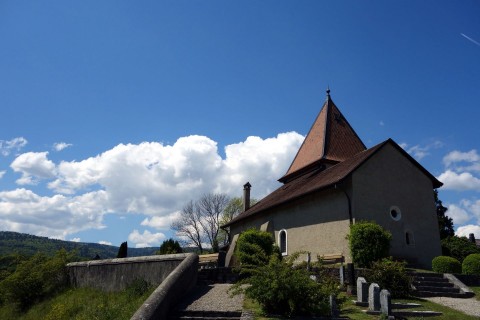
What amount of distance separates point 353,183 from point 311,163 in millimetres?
9499

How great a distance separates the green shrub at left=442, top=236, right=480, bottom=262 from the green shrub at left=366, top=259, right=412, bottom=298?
46.4ft

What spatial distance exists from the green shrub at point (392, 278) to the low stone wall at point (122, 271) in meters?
6.36

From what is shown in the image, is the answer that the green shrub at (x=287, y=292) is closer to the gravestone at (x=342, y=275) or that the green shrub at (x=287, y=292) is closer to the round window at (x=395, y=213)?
the gravestone at (x=342, y=275)

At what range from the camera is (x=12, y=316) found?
1627cm

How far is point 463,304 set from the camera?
1199cm

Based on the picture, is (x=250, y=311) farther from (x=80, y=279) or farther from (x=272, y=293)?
(x=80, y=279)

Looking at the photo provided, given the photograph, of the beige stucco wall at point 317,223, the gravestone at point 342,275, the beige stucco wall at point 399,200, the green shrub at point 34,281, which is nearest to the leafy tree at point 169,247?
the beige stucco wall at point 317,223

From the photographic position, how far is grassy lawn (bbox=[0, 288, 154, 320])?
424 inches

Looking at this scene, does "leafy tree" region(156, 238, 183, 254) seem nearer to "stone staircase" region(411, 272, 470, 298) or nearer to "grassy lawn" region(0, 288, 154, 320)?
"grassy lawn" region(0, 288, 154, 320)

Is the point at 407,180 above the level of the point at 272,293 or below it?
above

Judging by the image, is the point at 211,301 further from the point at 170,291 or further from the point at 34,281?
the point at 34,281

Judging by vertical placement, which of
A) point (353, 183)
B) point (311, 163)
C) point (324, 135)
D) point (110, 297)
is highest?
point (324, 135)

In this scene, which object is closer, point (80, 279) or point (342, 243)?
point (80, 279)

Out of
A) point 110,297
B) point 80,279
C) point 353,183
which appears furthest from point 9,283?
point 353,183
